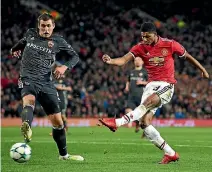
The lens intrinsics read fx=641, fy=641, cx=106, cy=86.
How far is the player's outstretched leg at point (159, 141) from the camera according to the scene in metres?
10.7

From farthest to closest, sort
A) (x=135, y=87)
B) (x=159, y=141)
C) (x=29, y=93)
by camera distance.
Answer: (x=135, y=87)
(x=159, y=141)
(x=29, y=93)

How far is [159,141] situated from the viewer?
35.8ft

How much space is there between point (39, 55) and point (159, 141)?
251 centimetres

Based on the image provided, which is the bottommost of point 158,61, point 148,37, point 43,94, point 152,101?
point 152,101

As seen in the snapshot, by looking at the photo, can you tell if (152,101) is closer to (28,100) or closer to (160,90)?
(160,90)

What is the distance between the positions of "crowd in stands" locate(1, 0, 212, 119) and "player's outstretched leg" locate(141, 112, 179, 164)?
1443 centimetres

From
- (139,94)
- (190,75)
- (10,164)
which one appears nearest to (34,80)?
(10,164)

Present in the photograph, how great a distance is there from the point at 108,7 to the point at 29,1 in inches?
213

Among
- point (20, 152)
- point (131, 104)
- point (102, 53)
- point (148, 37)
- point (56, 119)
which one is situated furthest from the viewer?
point (102, 53)

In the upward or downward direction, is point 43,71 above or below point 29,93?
above

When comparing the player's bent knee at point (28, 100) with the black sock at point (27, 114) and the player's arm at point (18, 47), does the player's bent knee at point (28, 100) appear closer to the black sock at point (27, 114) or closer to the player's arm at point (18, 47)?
the black sock at point (27, 114)

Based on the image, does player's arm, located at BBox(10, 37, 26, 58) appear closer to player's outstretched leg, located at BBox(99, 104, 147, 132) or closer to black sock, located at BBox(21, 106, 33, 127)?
black sock, located at BBox(21, 106, 33, 127)

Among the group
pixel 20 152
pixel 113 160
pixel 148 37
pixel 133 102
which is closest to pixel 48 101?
pixel 20 152

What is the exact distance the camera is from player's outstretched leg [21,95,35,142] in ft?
32.0
